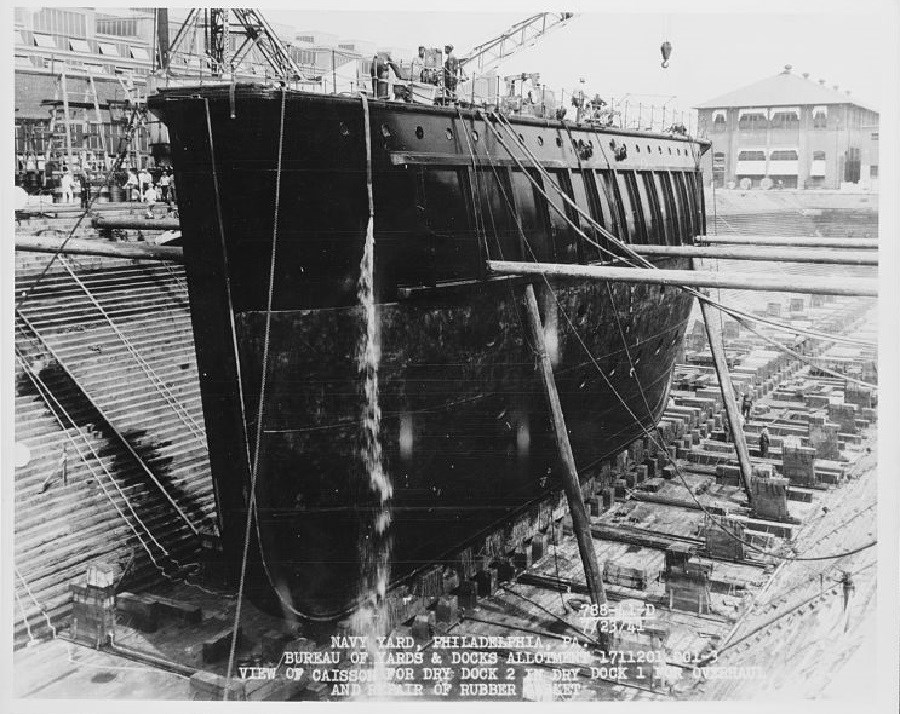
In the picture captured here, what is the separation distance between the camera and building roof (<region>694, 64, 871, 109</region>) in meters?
12.7

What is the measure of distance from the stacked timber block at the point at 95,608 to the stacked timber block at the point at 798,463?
39.9 feet

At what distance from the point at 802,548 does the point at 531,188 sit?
23.3ft

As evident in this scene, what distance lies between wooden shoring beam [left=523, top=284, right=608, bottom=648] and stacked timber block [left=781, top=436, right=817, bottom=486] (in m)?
6.98

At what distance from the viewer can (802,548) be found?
14.3 meters

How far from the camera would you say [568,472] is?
11.8 meters

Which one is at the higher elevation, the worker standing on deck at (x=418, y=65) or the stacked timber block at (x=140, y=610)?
the worker standing on deck at (x=418, y=65)

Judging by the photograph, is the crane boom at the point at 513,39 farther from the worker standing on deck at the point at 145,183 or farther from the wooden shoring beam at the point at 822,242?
the worker standing on deck at the point at 145,183

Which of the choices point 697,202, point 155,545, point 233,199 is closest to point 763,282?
point 233,199

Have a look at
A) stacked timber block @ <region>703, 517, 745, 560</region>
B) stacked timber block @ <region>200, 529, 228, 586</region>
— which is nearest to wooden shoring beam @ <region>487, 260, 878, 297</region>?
stacked timber block @ <region>703, 517, 745, 560</region>

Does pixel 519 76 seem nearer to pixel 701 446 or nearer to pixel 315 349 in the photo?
pixel 315 349

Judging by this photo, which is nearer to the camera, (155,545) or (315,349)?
(315,349)

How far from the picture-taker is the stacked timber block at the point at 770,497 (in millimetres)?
15484

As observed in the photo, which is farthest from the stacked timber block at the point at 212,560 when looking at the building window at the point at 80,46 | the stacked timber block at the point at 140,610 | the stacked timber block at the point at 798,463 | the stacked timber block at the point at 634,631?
the stacked timber block at the point at 798,463

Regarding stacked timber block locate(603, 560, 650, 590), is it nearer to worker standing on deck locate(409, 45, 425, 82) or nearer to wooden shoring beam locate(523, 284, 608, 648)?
wooden shoring beam locate(523, 284, 608, 648)
